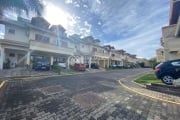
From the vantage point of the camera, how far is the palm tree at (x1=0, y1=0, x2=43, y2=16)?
9.85 metres

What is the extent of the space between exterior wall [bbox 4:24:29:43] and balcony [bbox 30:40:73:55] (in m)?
3.45

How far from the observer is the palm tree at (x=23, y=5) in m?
9.85

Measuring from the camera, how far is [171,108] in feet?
16.4

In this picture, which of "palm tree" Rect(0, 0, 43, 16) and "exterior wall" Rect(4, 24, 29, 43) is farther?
"exterior wall" Rect(4, 24, 29, 43)

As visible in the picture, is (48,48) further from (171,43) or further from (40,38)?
(171,43)

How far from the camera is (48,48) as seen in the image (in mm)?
20781

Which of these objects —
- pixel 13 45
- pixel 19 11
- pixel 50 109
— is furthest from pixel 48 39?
pixel 50 109

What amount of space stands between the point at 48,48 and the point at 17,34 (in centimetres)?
516

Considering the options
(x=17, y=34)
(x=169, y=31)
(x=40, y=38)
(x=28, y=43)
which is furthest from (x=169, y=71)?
(x=17, y=34)

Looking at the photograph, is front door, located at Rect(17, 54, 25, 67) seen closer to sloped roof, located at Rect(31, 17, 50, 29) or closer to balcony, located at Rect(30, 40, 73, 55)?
balcony, located at Rect(30, 40, 73, 55)

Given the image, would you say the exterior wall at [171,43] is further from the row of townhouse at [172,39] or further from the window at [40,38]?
the window at [40,38]

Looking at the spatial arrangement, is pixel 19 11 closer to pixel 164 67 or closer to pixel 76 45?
pixel 164 67

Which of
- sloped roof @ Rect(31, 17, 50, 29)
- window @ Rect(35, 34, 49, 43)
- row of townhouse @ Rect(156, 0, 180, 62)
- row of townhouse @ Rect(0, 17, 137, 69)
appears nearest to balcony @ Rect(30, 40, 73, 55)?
row of townhouse @ Rect(0, 17, 137, 69)

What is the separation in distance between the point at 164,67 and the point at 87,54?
24.5m
